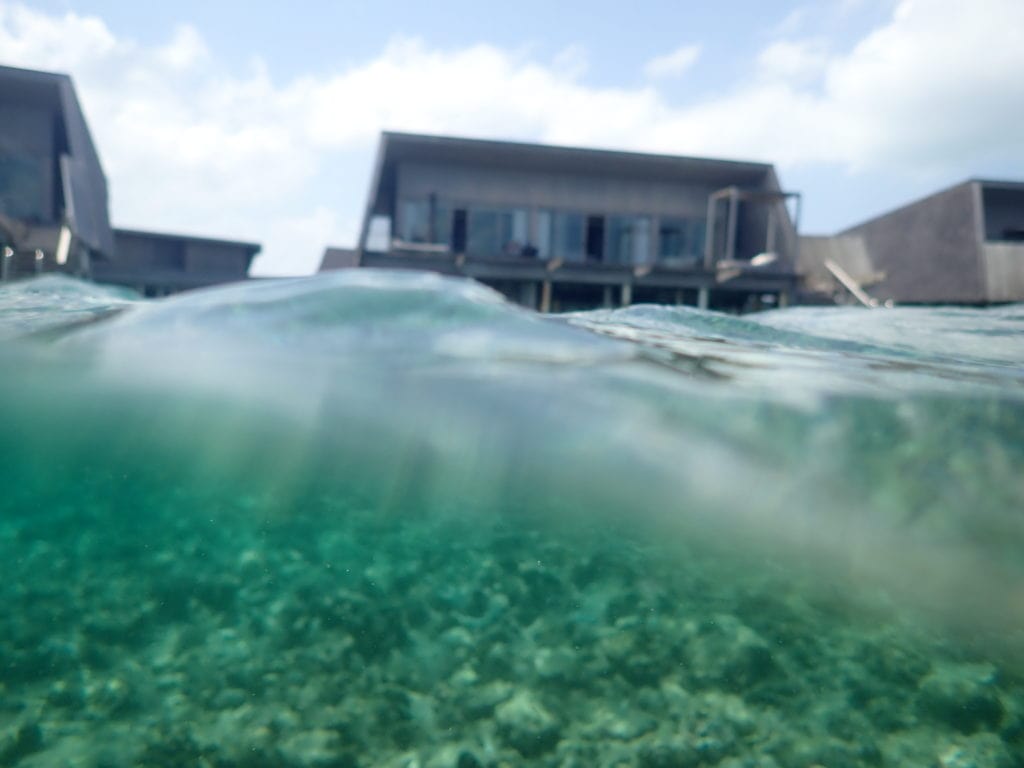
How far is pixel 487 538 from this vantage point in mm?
3891

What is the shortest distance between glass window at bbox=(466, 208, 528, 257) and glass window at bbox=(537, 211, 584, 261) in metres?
0.48

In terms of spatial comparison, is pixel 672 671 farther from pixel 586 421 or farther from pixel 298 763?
pixel 586 421

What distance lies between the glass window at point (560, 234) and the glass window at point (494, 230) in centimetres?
48

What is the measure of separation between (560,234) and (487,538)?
1619cm

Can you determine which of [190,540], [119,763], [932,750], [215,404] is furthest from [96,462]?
[932,750]

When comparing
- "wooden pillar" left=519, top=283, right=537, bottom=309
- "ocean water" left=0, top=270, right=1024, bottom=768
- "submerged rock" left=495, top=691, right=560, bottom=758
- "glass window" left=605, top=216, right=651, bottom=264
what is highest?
"glass window" left=605, top=216, right=651, bottom=264

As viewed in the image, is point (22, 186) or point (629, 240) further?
point (629, 240)

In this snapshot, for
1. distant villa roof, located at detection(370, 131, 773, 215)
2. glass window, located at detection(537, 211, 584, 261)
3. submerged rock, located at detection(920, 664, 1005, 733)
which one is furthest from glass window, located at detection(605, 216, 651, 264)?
submerged rock, located at detection(920, 664, 1005, 733)

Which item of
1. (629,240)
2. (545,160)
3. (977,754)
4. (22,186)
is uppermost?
A: (545,160)

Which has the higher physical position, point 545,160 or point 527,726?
point 545,160

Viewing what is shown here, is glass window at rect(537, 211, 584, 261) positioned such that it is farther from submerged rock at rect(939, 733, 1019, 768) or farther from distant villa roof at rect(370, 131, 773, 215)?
submerged rock at rect(939, 733, 1019, 768)

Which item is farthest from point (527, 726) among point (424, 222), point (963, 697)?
point (424, 222)

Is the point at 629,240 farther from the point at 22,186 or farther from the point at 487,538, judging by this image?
the point at 487,538

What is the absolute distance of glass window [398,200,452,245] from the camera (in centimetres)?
1847
